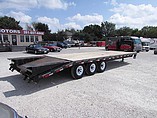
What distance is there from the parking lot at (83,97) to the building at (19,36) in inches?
965

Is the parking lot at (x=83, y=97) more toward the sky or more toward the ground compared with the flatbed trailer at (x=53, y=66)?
more toward the ground

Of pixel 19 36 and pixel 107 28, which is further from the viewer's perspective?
pixel 107 28

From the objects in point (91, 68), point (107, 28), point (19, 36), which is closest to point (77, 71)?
point (91, 68)

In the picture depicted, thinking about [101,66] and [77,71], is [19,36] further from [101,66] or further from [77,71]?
[77,71]

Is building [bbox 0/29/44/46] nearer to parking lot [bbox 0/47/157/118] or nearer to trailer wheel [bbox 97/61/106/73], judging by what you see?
parking lot [bbox 0/47/157/118]

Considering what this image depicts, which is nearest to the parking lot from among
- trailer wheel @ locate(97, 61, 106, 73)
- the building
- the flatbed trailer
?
the flatbed trailer

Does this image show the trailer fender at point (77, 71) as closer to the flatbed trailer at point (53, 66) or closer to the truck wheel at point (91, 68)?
the flatbed trailer at point (53, 66)

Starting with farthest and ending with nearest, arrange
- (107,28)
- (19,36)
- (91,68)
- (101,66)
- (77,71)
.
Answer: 1. (107,28)
2. (19,36)
3. (101,66)
4. (91,68)
5. (77,71)

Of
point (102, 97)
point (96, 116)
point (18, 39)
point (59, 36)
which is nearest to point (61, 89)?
point (102, 97)

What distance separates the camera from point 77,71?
622 cm

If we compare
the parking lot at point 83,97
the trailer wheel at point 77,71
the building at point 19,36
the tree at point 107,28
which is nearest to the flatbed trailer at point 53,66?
the trailer wheel at point 77,71

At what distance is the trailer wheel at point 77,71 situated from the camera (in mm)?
6070

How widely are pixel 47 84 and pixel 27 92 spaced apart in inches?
39.2

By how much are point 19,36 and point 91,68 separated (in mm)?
26877
